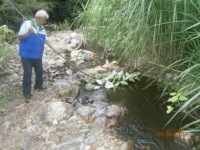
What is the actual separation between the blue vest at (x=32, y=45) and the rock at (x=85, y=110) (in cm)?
90

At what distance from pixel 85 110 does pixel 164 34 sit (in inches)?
53.2

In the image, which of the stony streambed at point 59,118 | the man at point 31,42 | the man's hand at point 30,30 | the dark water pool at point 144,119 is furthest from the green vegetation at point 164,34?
the man's hand at point 30,30

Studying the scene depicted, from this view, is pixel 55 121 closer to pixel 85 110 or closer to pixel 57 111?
pixel 57 111

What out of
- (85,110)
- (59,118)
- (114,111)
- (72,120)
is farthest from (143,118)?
(59,118)

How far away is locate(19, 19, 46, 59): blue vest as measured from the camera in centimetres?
321

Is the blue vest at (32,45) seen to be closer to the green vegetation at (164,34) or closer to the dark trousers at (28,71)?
the dark trousers at (28,71)

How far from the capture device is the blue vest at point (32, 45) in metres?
3.21

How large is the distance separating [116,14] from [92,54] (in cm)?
235

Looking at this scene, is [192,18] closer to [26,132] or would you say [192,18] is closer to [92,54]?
[26,132]

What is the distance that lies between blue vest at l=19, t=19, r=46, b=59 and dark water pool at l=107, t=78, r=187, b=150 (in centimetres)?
122

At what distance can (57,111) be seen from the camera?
311 centimetres

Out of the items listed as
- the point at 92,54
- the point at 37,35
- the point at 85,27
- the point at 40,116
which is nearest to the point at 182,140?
the point at 40,116

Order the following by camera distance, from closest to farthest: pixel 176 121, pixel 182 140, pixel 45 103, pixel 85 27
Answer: pixel 182 140
pixel 176 121
pixel 45 103
pixel 85 27

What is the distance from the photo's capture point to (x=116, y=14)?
127 inches
